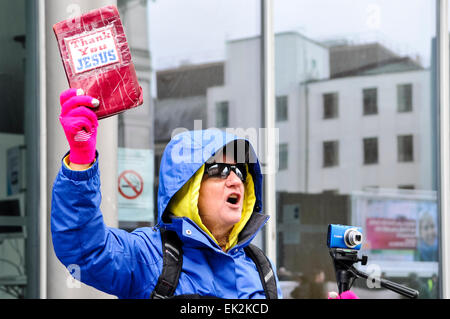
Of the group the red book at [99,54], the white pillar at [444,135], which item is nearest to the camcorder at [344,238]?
the red book at [99,54]

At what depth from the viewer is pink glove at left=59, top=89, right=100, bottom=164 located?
7.40 ft

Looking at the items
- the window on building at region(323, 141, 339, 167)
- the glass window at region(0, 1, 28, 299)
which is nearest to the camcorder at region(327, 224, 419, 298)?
the glass window at region(0, 1, 28, 299)

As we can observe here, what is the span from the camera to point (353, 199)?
22.8 ft

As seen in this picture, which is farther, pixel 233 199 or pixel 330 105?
pixel 330 105

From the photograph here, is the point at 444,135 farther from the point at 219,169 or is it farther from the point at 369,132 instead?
the point at 219,169

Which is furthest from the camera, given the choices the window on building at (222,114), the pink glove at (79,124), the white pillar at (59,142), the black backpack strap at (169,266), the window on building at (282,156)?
the window on building at (282,156)

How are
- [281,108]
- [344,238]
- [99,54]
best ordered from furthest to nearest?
[281,108] → [344,238] → [99,54]

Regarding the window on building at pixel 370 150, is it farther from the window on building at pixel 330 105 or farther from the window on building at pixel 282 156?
the window on building at pixel 282 156

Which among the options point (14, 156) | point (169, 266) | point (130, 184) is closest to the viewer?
point (169, 266)

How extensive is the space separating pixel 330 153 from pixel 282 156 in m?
0.59

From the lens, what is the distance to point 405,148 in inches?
286

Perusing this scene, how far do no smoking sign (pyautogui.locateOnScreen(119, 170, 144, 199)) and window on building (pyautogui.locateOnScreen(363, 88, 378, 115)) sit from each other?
2.47 metres

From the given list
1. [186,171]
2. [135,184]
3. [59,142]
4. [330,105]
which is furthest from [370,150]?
[186,171]

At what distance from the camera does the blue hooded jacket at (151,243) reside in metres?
2.34
